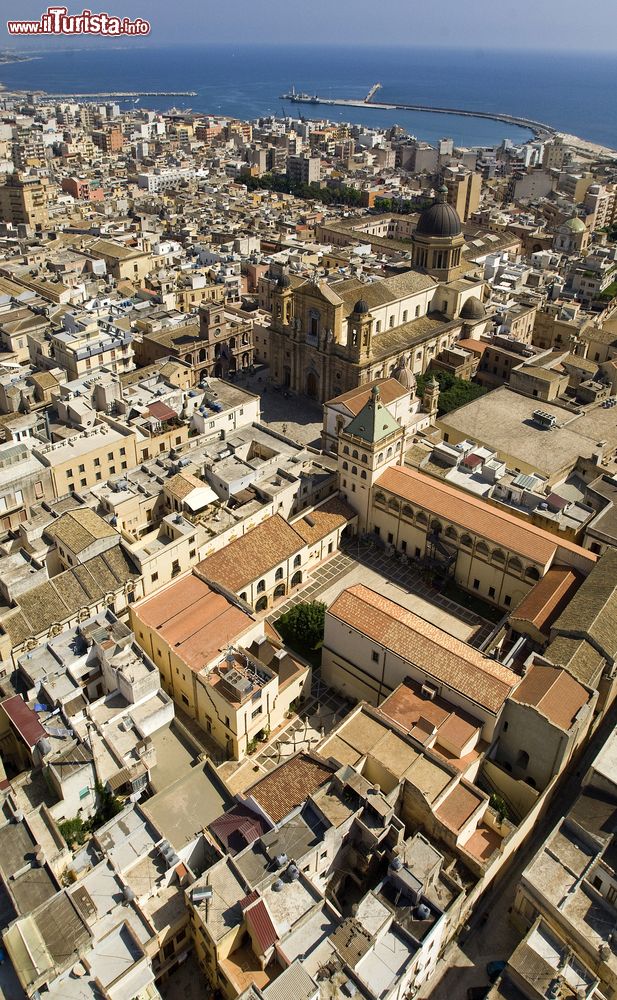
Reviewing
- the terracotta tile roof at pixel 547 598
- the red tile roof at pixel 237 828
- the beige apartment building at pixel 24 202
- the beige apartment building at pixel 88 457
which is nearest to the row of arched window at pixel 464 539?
the terracotta tile roof at pixel 547 598

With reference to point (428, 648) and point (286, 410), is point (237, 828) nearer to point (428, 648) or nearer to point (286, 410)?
point (428, 648)

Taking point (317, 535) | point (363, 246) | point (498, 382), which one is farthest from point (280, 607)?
point (363, 246)

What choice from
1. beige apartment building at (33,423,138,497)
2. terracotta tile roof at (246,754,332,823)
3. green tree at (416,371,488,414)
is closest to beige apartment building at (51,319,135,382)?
beige apartment building at (33,423,138,497)

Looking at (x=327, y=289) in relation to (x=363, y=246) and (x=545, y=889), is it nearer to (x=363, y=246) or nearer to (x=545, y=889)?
(x=363, y=246)

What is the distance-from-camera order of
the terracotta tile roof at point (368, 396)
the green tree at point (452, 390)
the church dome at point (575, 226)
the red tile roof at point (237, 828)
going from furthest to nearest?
the church dome at point (575, 226), the green tree at point (452, 390), the terracotta tile roof at point (368, 396), the red tile roof at point (237, 828)

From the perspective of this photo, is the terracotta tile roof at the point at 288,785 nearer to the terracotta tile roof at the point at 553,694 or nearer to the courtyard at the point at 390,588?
the terracotta tile roof at the point at 553,694

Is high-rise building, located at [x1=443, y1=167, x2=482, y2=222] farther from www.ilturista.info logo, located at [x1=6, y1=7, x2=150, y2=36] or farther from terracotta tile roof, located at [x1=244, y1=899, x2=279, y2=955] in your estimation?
terracotta tile roof, located at [x1=244, y1=899, x2=279, y2=955]
